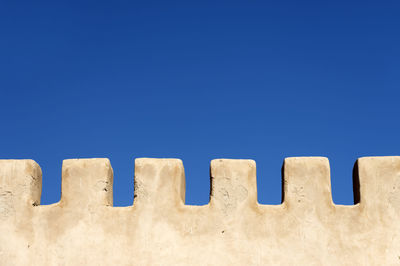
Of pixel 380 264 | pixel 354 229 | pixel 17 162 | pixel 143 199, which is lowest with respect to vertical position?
pixel 380 264

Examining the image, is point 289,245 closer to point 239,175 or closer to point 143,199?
point 239,175

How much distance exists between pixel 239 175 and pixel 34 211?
221 centimetres

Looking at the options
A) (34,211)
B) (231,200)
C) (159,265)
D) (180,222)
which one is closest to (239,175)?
(231,200)

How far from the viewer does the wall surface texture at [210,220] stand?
5.73m

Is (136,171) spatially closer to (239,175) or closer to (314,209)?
(239,175)

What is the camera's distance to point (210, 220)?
19.2 ft

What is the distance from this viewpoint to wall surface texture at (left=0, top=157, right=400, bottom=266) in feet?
18.8

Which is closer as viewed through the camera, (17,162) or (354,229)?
(354,229)

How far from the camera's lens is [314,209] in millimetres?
5840

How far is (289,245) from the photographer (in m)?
5.75

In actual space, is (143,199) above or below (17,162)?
below

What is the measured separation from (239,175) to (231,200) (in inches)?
11.0

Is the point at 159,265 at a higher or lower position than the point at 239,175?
lower

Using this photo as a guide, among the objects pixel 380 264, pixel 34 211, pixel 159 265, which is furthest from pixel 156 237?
pixel 380 264
